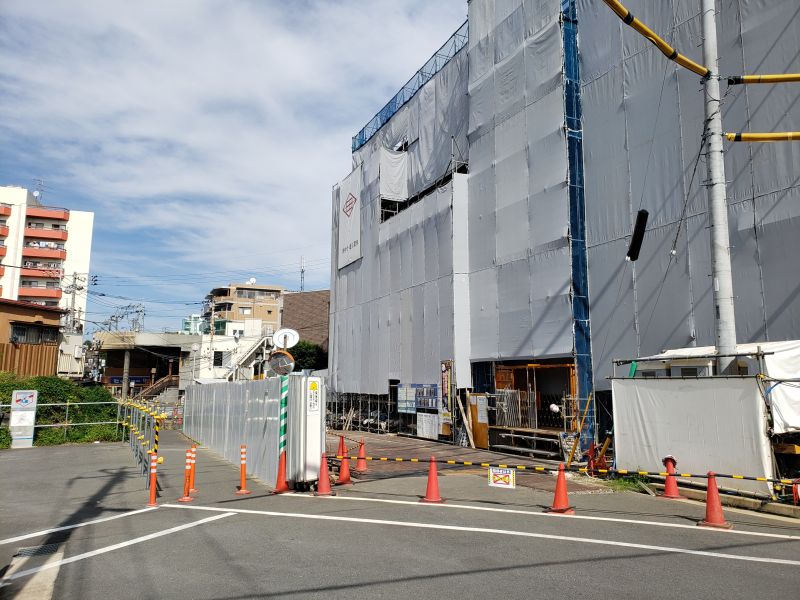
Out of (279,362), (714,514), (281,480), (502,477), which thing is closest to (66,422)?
(279,362)

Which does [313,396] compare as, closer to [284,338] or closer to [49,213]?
[284,338]

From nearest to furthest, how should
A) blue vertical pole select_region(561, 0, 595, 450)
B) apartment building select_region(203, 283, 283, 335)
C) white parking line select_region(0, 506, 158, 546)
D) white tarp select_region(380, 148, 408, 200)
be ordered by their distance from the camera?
white parking line select_region(0, 506, 158, 546)
blue vertical pole select_region(561, 0, 595, 450)
white tarp select_region(380, 148, 408, 200)
apartment building select_region(203, 283, 283, 335)

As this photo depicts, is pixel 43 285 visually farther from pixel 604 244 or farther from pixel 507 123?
pixel 604 244

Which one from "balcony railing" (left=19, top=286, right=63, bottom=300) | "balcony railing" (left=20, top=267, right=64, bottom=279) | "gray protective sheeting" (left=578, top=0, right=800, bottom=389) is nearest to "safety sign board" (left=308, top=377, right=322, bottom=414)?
"gray protective sheeting" (left=578, top=0, right=800, bottom=389)

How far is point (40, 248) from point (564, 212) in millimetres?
69747

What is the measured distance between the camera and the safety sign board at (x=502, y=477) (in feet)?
37.9

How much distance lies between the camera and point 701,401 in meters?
12.2

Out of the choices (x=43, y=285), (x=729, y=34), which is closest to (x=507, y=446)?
(x=729, y=34)

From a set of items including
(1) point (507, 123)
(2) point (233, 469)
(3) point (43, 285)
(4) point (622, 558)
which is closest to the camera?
(4) point (622, 558)

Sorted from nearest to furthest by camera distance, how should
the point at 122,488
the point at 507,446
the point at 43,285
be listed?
1. the point at 122,488
2. the point at 507,446
3. the point at 43,285

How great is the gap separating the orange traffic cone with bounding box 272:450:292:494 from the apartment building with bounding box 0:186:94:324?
6198cm

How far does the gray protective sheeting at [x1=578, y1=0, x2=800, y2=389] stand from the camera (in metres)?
15.5

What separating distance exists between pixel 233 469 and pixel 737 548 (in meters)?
12.4

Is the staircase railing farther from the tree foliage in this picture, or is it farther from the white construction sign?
the white construction sign
